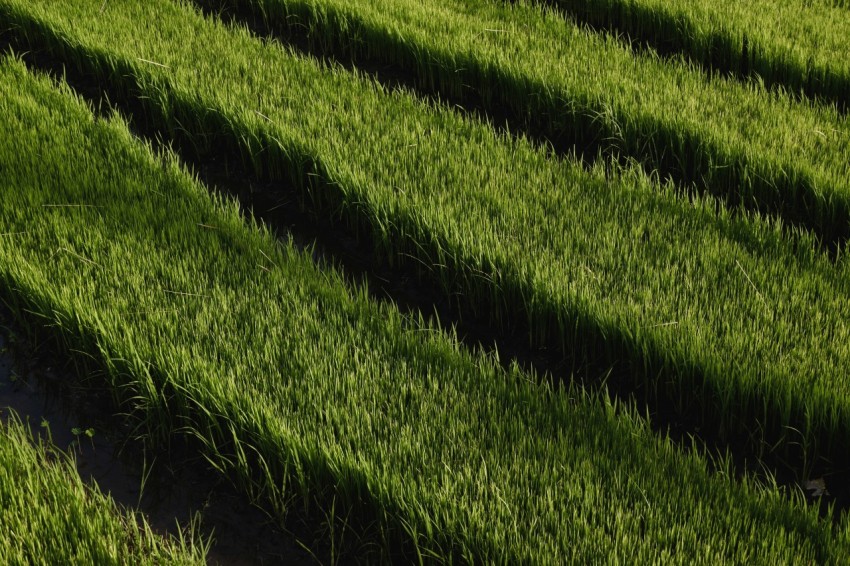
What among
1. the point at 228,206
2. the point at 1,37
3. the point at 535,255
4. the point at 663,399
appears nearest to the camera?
the point at 663,399

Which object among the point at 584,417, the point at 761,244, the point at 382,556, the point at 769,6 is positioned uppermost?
the point at 769,6

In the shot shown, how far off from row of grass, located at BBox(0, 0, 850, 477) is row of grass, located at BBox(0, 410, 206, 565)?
4.13ft

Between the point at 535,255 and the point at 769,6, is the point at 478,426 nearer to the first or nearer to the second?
the point at 535,255

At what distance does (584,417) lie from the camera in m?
2.36

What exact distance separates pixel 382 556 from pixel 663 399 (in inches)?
40.4

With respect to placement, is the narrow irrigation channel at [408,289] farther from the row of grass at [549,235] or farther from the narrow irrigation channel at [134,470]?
the narrow irrigation channel at [134,470]

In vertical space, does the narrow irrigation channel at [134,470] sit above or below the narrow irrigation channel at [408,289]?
below

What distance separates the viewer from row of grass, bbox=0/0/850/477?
2490mm

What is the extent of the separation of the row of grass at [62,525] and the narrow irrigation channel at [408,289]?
0.97 metres

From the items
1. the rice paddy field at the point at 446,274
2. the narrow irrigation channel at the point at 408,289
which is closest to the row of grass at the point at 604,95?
the rice paddy field at the point at 446,274

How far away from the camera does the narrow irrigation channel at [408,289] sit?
249cm

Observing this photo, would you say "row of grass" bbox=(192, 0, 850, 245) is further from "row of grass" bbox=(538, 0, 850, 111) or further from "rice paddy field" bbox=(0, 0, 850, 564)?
"row of grass" bbox=(538, 0, 850, 111)

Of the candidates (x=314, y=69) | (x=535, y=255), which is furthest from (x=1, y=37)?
(x=535, y=255)

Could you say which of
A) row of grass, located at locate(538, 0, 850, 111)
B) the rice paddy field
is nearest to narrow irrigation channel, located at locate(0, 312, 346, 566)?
the rice paddy field
